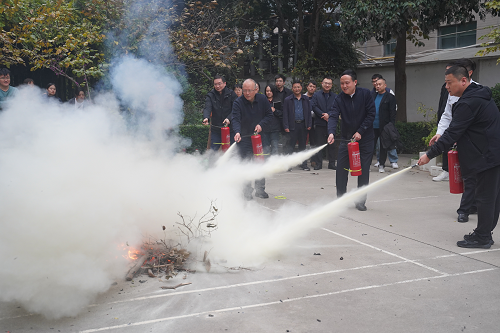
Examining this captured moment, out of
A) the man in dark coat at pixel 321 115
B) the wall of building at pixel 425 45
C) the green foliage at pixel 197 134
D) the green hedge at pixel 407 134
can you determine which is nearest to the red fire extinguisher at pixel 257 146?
the man in dark coat at pixel 321 115

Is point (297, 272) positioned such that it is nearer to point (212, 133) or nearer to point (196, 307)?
point (196, 307)

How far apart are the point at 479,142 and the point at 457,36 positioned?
19188 millimetres

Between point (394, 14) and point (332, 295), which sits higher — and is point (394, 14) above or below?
above

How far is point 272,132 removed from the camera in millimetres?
9586

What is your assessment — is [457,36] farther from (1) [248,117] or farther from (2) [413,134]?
(1) [248,117]

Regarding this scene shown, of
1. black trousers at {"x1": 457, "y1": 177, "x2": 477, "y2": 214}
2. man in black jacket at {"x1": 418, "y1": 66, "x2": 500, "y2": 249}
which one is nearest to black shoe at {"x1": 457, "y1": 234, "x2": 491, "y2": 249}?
man in black jacket at {"x1": 418, "y1": 66, "x2": 500, "y2": 249}

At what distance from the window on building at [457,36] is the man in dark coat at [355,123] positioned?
16.9 meters

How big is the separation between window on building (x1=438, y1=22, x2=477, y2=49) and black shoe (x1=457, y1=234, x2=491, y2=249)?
1868 centimetres

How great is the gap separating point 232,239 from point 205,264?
53 cm

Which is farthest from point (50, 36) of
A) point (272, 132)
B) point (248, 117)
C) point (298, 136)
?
point (298, 136)

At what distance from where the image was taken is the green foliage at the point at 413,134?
517 inches

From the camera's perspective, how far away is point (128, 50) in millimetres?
10594

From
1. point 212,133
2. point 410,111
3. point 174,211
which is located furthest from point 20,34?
point 410,111

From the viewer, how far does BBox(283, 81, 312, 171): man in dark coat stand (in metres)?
10.4
